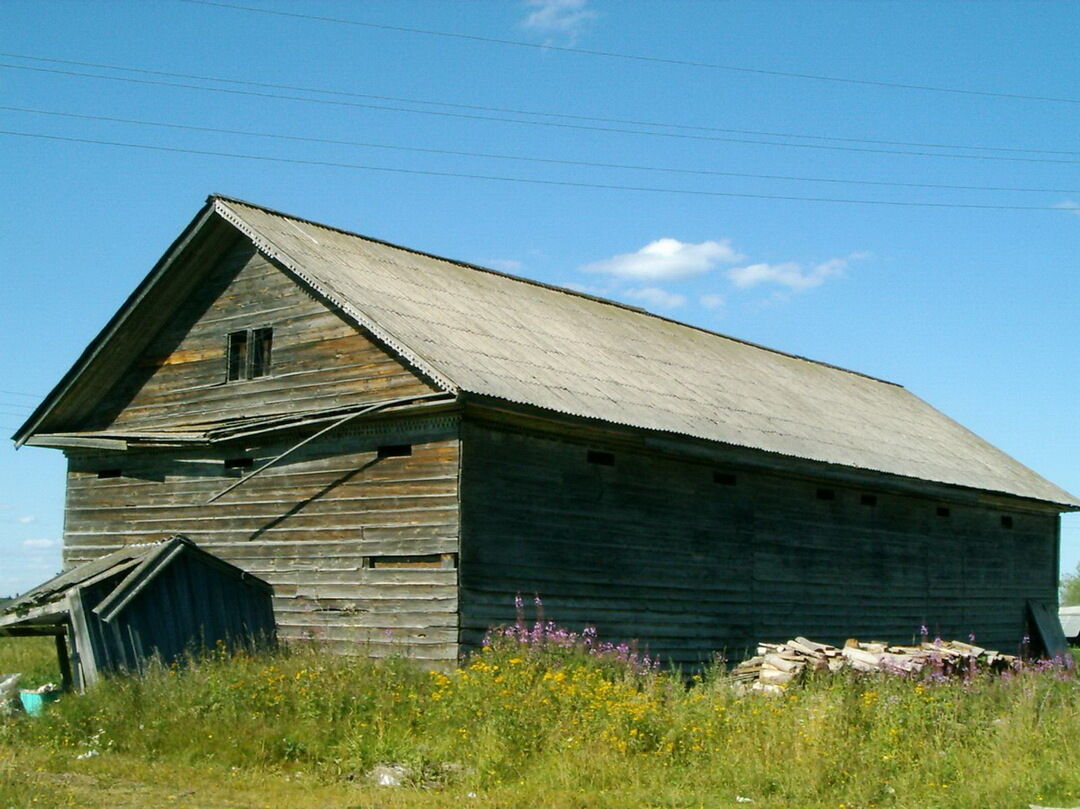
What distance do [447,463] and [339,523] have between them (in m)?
2.05

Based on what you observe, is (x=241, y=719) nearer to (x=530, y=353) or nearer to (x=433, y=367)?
(x=433, y=367)

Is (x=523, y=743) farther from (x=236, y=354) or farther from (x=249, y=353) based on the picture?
(x=236, y=354)

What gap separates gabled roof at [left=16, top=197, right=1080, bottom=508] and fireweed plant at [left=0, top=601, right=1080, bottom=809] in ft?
13.7

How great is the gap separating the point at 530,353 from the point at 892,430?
12.1 meters

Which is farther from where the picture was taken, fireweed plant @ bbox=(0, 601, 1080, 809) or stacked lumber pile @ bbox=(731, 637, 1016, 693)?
stacked lumber pile @ bbox=(731, 637, 1016, 693)

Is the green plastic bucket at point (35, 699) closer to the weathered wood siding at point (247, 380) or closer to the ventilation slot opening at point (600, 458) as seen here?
the weathered wood siding at point (247, 380)

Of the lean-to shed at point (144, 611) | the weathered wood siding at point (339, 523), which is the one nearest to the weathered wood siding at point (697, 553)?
the weathered wood siding at point (339, 523)

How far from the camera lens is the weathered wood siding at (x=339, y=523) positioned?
1648 cm

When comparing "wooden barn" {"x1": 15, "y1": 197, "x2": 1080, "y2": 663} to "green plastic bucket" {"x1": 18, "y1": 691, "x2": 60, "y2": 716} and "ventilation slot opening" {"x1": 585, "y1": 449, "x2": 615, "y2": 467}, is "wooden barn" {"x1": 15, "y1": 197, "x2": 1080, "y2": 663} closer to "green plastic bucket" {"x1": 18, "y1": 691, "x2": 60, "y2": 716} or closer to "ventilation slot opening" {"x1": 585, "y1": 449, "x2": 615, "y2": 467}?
"ventilation slot opening" {"x1": 585, "y1": 449, "x2": 615, "y2": 467}

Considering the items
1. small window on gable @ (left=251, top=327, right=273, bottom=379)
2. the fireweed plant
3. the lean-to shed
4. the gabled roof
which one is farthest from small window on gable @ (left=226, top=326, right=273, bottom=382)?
the fireweed plant


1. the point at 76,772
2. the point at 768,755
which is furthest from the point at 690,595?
the point at 76,772

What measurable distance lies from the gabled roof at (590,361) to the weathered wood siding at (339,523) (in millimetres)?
1455

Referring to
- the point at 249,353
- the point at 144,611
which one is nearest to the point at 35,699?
the point at 144,611

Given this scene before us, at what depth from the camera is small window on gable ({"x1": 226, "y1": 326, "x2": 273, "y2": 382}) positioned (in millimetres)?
19359
